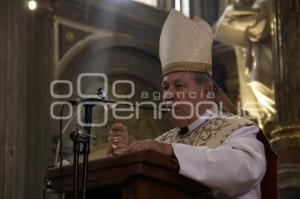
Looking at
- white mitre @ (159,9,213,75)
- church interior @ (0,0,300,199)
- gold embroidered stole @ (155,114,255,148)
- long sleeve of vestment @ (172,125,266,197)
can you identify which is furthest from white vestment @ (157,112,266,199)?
church interior @ (0,0,300,199)

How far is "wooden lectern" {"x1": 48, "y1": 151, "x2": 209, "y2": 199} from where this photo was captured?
246 centimetres

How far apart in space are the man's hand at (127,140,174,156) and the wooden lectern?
0.03 metres

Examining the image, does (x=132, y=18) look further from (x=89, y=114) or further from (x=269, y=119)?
(x=89, y=114)

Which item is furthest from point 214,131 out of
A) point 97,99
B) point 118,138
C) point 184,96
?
point 97,99

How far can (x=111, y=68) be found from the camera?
483 inches

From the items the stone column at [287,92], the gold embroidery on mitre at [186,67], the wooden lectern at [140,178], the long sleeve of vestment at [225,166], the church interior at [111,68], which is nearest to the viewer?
the wooden lectern at [140,178]

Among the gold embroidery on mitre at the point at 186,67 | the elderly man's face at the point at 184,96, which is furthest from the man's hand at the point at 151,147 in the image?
the gold embroidery on mitre at the point at 186,67

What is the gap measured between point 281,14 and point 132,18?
5834 mm

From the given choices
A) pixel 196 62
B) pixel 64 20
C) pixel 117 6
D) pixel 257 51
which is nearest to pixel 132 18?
pixel 117 6

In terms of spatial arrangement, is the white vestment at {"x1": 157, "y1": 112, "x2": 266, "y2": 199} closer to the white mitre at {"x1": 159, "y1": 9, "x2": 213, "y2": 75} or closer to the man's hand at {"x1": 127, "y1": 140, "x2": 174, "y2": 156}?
the man's hand at {"x1": 127, "y1": 140, "x2": 174, "y2": 156}

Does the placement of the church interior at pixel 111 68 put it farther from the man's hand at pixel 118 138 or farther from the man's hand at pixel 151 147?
the man's hand at pixel 151 147

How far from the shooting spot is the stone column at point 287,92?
6797 millimetres

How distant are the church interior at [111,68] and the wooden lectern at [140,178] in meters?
4.13

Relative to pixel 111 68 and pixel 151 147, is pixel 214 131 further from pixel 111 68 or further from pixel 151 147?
pixel 111 68
